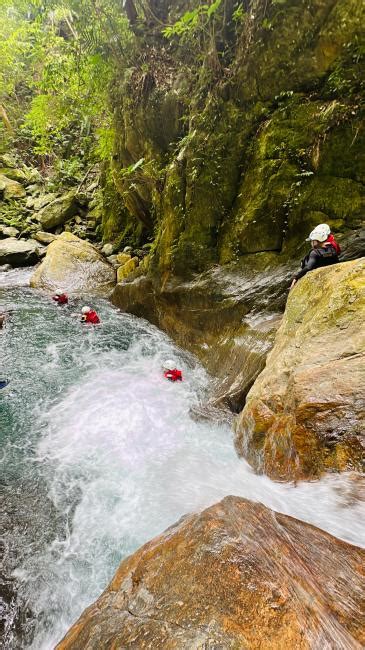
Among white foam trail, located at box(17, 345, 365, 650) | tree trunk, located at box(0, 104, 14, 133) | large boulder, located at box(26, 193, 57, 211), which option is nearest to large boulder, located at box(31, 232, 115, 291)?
white foam trail, located at box(17, 345, 365, 650)

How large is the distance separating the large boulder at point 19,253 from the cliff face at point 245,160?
9.42 metres

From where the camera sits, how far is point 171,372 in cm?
798

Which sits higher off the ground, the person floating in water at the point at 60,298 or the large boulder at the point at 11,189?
the large boulder at the point at 11,189

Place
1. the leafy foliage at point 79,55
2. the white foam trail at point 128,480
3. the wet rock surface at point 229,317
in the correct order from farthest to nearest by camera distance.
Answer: the leafy foliage at point 79,55 < the wet rock surface at point 229,317 < the white foam trail at point 128,480

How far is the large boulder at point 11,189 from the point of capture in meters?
21.3

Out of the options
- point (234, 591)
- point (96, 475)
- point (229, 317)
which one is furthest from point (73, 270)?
point (234, 591)

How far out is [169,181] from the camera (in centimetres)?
910

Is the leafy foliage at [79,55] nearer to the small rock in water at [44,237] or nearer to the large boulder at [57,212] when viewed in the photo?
the large boulder at [57,212]

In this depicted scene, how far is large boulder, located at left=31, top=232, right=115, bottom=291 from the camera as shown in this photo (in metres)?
14.2

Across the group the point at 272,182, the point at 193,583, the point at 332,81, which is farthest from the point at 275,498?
the point at 332,81

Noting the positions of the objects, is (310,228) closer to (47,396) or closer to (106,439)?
(106,439)

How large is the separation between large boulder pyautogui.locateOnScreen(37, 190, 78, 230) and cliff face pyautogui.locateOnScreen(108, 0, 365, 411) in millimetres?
10002

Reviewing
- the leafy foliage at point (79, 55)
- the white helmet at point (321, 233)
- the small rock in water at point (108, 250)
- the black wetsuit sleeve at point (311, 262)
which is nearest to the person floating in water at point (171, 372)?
the black wetsuit sleeve at point (311, 262)

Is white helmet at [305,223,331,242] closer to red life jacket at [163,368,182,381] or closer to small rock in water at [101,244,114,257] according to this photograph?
red life jacket at [163,368,182,381]
